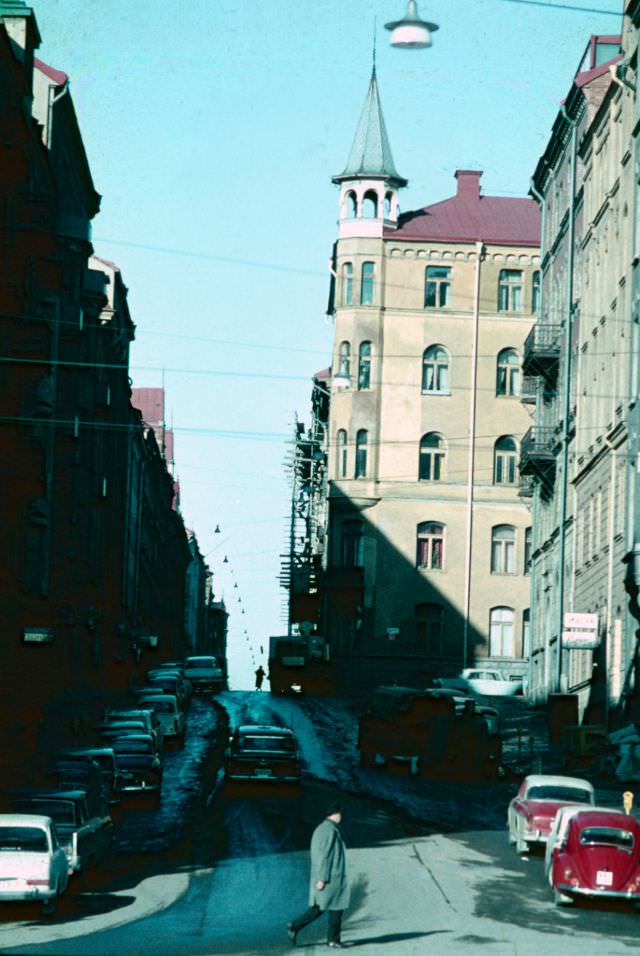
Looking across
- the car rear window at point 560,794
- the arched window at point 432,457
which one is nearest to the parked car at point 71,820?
the car rear window at point 560,794

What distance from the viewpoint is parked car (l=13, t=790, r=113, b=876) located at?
28953 mm

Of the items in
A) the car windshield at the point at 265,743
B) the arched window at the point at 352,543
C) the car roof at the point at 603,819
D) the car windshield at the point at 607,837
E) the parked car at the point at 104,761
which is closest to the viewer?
the car windshield at the point at 607,837

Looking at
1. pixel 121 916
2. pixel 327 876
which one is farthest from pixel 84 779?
pixel 327 876

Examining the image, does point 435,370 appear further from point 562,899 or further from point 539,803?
point 562,899

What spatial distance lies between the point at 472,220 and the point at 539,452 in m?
25.6

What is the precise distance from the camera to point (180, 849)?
33844mm

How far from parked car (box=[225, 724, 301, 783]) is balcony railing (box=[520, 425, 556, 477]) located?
2646 centimetres

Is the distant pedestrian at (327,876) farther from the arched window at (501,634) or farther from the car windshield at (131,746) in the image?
the arched window at (501,634)

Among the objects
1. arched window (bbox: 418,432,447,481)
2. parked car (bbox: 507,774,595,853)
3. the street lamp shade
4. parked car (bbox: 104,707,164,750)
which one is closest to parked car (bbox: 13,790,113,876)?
parked car (bbox: 507,774,595,853)

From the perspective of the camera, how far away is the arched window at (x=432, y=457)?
8700cm

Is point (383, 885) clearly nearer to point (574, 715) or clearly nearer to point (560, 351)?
point (574, 715)

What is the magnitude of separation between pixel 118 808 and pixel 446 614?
155 feet

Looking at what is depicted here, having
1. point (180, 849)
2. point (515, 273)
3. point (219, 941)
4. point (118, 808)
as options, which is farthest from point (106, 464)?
point (219, 941)

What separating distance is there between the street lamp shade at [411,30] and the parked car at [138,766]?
22.7 metres
